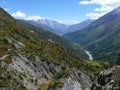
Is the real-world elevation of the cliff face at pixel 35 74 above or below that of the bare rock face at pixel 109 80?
below

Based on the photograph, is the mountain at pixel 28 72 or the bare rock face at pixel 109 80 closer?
the bare rock face at pixel 109 80

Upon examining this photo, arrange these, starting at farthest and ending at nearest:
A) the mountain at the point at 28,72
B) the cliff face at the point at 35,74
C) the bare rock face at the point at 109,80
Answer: the cliff face at the point at 35,74 < the mountain at the point at 28,72 < the bare rock face at the point at 109,80

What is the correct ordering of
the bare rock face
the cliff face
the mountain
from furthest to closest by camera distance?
the cliff face → the mountain → the bare rock face

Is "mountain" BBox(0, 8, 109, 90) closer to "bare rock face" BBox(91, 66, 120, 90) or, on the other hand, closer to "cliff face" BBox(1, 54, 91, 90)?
"cliff face" BBox(1, 54, 91, 90)

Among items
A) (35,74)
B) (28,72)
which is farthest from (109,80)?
(35,74)

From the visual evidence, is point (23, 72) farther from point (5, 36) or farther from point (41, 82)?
point (5, 36)

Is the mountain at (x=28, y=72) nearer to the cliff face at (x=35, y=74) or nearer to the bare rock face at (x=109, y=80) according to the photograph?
the cliff face at (x=35, y=74)

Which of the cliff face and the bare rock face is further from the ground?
the bare rock face

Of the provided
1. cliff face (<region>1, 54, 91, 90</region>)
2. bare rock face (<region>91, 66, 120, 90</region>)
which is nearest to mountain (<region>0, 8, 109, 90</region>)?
cliff face (<region>1, 54, 91, 90</region>)

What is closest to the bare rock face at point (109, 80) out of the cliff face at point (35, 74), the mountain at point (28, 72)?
the mountain at point (28, 72)

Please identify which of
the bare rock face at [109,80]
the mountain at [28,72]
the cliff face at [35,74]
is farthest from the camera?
the cliff face at [35,74]

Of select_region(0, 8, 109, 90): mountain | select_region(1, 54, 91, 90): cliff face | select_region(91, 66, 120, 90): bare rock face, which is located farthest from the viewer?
select_region(1, 54, 91, 90): cliff face
